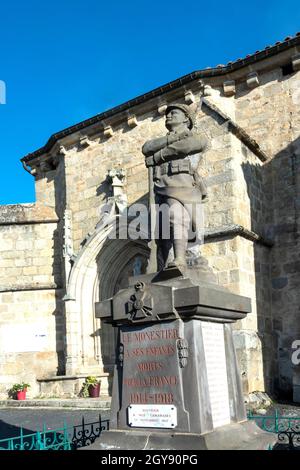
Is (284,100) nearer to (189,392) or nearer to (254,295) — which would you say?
(254,295)

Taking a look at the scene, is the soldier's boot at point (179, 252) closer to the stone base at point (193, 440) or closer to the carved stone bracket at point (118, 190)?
the stone base at point (193, 440)

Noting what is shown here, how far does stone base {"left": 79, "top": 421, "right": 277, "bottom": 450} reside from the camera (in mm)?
4590

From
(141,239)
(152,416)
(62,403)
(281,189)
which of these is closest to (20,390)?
(62,403)

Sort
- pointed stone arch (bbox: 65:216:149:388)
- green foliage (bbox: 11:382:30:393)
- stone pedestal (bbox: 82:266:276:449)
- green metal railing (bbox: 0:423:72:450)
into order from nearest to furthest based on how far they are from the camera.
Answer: stone pedestal (bbox: 82:266:276:449) < green metal railing (bbox: 0:423:72:450) < pointed stone arch (bbox: 65:216:149:388) < green foliage (bbox: 11:382:30:393)

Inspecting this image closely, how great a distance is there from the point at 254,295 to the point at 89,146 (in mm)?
6348

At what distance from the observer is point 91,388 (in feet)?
43.0

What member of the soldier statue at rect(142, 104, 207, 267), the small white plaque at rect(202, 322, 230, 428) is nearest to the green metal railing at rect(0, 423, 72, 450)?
the small white plaque at rect(202, 322, 230, 428)

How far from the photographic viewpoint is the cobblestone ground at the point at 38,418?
942cm

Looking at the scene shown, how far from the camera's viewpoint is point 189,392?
4738 mm

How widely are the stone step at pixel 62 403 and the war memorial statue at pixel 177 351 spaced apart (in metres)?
6.66

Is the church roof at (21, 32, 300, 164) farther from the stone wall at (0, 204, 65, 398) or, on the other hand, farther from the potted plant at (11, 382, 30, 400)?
the potted plant at (11, 382, 30, 400)

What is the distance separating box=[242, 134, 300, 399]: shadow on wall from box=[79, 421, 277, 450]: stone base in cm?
634

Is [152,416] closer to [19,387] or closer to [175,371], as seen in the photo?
[175,371]

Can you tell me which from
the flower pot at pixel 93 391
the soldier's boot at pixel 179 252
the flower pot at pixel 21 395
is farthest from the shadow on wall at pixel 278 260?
the soldier's boot at pixel 179 252
